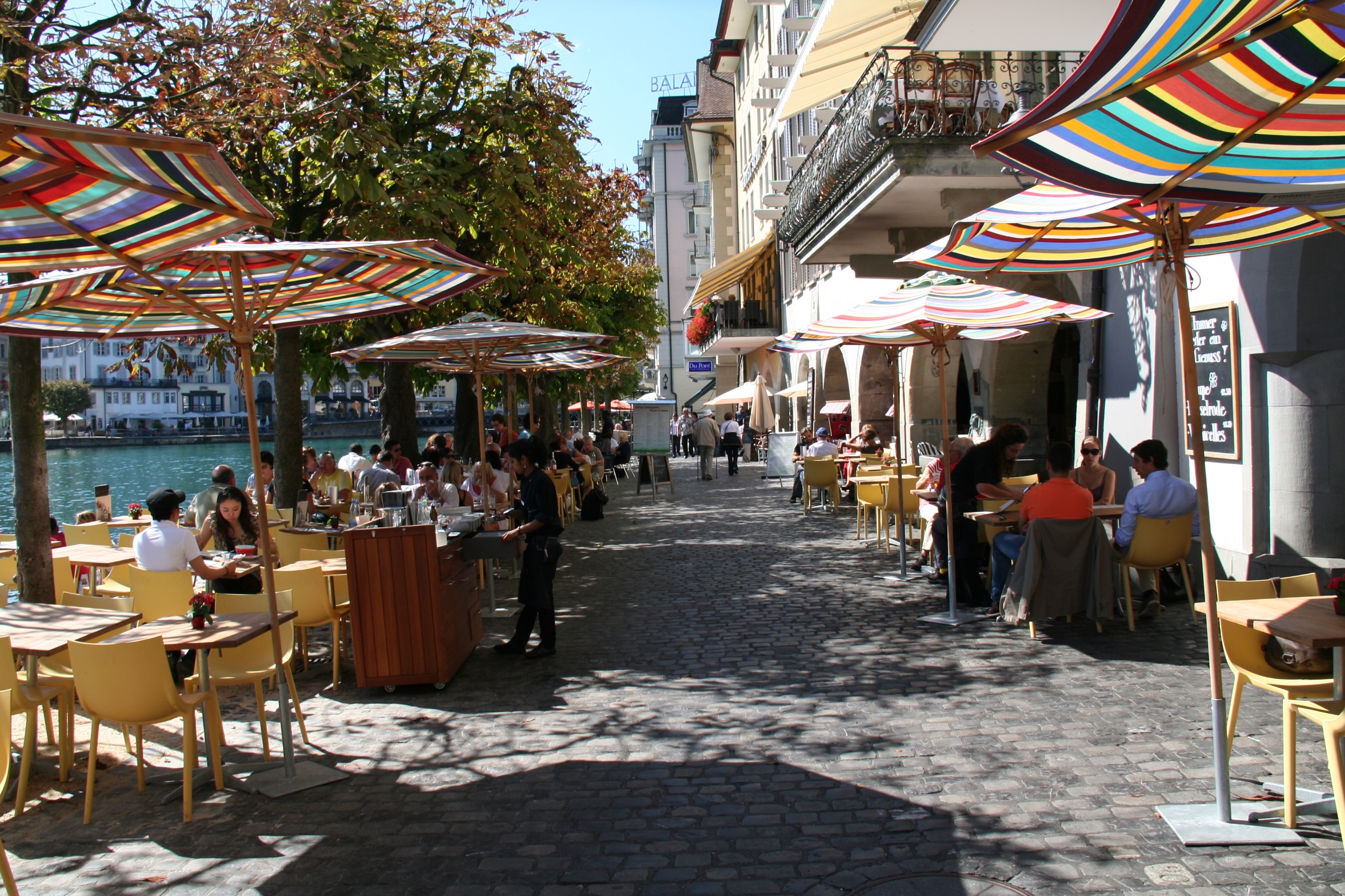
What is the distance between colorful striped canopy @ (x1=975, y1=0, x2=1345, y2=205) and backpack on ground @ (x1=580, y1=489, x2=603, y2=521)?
47.1 feet

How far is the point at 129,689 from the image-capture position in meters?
4.99

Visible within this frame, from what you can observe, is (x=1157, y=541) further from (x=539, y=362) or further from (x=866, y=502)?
(x=539, y=362)

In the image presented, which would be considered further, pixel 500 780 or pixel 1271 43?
pixel 500 780

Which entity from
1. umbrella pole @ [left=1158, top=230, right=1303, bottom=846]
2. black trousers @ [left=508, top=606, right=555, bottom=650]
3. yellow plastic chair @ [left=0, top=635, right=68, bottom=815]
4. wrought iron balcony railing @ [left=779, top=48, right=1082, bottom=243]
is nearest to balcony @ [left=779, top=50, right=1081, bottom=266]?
wrought iron balcony railing @ [left=779, top=48, right=1082, bottom=243]

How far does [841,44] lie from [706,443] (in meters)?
12.9

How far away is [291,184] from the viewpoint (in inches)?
524

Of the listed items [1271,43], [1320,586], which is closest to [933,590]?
[1320,586]

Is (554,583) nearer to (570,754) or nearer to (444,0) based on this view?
(570,754)

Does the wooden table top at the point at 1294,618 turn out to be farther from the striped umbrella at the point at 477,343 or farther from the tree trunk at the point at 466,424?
the tree trunk at the point at 466,424

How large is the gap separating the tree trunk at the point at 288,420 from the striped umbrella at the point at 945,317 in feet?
21.8

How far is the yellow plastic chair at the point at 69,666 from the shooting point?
564 cm

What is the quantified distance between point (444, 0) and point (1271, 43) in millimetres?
11585

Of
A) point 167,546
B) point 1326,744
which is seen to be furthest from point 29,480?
point 1326,744

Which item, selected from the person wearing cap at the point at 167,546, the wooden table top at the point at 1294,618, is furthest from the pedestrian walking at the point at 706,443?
the wooden table top at the point at 1294,618
